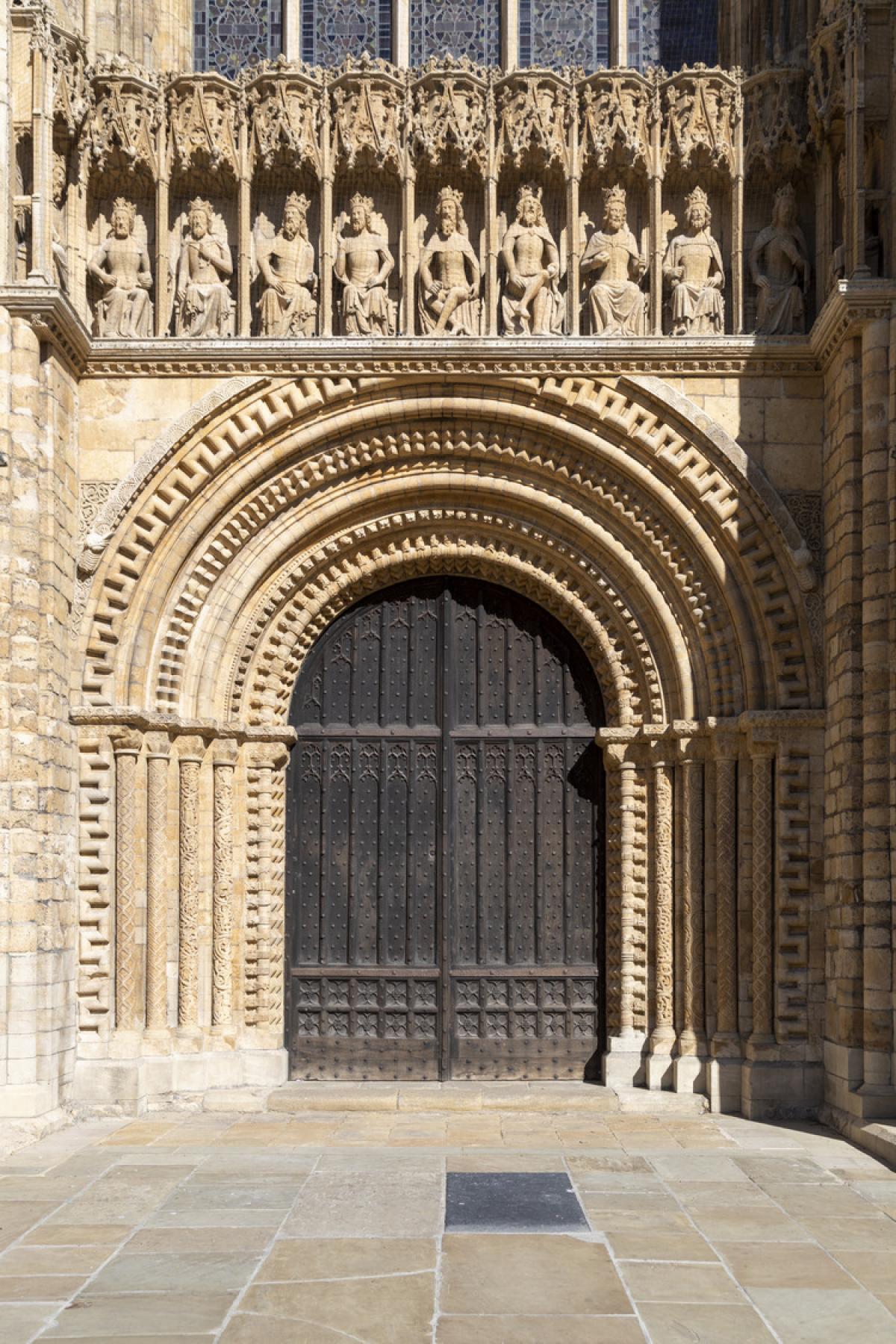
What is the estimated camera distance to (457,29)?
12.9 metres

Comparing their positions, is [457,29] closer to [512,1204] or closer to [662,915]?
[662,915]

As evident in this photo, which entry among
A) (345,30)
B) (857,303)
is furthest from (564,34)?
(857,303)

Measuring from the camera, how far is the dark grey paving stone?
8.07m

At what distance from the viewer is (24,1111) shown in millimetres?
10359

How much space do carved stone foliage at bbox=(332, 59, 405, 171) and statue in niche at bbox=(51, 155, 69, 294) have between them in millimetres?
2071

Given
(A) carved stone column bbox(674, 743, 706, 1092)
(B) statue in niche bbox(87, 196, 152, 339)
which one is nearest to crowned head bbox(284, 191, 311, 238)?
(B) statue in niche bbox(87, 196, 152, 339)

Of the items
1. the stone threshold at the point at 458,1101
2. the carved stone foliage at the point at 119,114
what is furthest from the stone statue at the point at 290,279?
the stone threshold at the point at 458,1101

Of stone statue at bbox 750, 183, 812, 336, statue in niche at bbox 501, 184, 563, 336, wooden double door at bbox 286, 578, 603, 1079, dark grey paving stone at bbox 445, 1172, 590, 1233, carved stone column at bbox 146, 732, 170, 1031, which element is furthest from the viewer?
wooden double door at bbox 286, 578, 603, 1079

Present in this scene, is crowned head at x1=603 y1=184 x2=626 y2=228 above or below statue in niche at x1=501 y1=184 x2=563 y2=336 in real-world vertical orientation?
above

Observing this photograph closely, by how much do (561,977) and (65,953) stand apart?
12.6 ft

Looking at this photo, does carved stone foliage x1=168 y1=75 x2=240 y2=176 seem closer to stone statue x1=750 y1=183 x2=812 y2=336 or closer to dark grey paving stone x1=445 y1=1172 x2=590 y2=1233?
stone statue x1=750 y1=183 x2=812 y2=336

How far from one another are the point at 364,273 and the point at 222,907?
16.3ft

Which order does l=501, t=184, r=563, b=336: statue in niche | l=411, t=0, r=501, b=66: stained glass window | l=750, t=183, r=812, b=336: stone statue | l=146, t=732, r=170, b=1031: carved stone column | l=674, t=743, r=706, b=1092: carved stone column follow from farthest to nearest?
l=411, t=0, r=501, b=66: stained glass window < l=501, t=184, r=563, b=336: statue in niche < l=750, t=183, r=812, b=336: stone statue < l=674, t=743, r=706, b=1092: carved stone column < l=146, t=732, r=170, b=1031: carved stone column

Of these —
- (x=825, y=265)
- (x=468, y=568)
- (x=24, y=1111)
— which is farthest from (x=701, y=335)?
(x=24, y=1111)
